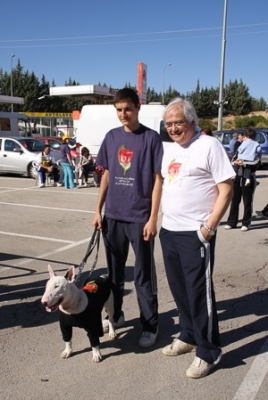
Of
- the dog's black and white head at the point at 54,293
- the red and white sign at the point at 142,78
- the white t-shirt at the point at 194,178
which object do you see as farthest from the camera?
the red and white sign at the point at 142,78

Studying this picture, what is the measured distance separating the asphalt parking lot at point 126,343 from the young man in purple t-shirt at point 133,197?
0.38 metres

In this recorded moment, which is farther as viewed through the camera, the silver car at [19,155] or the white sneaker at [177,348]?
the silver car at [19,155]

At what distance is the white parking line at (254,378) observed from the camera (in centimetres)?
285

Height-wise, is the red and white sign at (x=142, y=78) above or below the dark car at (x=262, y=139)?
above

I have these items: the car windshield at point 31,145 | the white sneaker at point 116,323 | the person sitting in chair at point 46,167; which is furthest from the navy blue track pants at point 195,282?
the car windshield at point 31,145

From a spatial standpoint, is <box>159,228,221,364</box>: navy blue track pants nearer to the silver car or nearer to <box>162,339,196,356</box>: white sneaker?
<box>162,339,196,356</box>: white sneaker

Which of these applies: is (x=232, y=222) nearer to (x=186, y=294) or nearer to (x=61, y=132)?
(x=186, y=294)

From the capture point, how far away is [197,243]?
2.95 m

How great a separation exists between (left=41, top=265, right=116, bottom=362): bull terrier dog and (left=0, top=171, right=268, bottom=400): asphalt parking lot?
239 millimetres

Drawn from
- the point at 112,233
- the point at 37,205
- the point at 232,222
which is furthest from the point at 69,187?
the point at 112,233

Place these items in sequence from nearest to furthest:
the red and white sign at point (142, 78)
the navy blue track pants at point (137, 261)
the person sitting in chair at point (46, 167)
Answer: the navy blue track pants at point (137, 261) < the person sitting in chair at point (46, 167) < the red and white sign at point (142, 78)

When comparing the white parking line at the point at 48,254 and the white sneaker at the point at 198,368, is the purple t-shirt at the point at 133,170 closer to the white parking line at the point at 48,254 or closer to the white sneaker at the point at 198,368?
the white sneaker at the point at 198,368

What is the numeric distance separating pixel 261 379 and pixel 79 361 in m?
1.38

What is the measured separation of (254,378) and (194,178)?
1.53 metres
